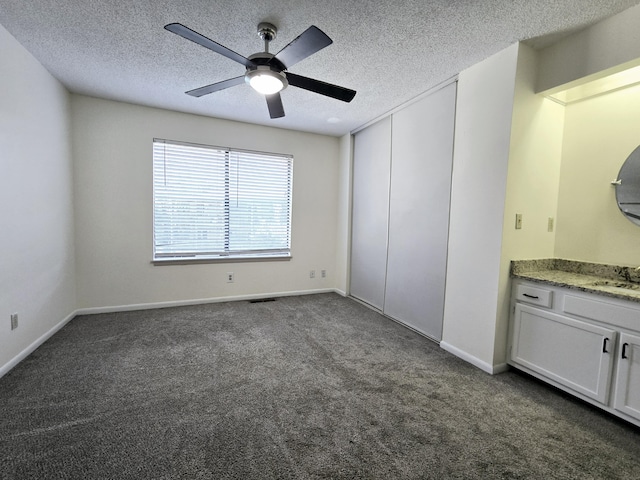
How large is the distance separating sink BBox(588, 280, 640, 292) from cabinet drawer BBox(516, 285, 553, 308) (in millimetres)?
254

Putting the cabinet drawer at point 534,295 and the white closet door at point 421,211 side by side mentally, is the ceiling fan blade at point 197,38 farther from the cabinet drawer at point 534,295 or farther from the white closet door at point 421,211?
the cabinet drawer at point 534,295

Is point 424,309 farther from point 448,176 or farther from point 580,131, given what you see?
point 580,131

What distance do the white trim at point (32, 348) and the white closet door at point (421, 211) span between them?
350cm

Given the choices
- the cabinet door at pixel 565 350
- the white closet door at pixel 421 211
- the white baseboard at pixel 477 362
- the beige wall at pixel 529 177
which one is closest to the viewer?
the cabinet door at pixel 565 350

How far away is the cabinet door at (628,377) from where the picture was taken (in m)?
1.68

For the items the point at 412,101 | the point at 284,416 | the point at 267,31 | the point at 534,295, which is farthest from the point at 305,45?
the point at 534,295

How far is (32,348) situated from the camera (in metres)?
2.51

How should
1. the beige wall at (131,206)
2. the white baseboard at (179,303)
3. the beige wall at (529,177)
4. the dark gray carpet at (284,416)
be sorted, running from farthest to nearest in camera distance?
the white baseboard at (179,303) < the beige wall at (131,206) < the beige wall at (529,177) < the dark gray carpet at (284,416)

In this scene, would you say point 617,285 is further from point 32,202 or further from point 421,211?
point 32,202

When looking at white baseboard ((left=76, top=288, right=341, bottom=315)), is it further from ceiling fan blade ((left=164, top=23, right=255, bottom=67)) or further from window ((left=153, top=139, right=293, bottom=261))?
ceiling fan blade ((left=164, top=23, right=255, bottom=67))

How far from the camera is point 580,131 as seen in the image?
7.85 ft

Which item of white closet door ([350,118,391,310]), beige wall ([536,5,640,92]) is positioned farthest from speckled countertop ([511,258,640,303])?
white closet door ([350,118,391,310])

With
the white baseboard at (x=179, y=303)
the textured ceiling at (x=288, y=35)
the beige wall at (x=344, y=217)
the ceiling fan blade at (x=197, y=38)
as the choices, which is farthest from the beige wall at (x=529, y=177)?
the white baseboard at (x=179, y=303)

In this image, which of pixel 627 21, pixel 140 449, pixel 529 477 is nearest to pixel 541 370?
pixel 529 477
